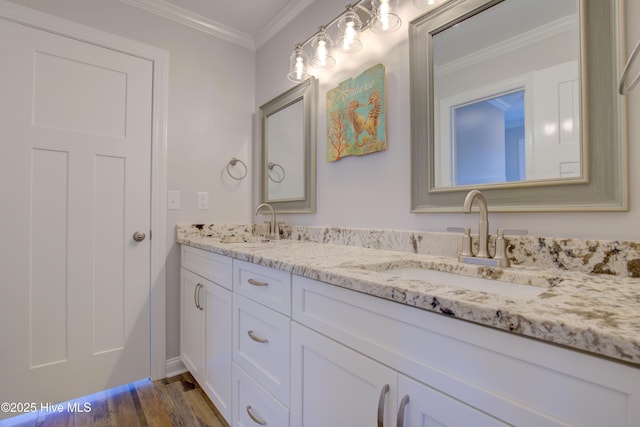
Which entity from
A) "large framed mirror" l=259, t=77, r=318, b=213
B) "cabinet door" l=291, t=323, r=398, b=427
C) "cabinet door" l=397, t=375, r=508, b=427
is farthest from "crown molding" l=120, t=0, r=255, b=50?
"cabinet door" l=397, t=375, r=508, b=427

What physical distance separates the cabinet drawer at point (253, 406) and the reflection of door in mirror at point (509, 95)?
1.00 metres

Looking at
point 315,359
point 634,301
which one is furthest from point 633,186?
point 315,359

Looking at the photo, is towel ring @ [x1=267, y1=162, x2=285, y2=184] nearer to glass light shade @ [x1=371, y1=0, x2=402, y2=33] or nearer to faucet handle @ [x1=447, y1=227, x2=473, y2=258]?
glass light shade @ [x1=371, y1=0, x2=402, y2=33]

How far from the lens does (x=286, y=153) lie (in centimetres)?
207

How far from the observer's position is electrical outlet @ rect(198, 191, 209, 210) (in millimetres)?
2135

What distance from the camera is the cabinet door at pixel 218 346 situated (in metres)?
1.39

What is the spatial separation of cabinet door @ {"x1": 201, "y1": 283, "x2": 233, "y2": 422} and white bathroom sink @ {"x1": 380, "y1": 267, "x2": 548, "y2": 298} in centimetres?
79

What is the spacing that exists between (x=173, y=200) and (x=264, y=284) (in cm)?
121

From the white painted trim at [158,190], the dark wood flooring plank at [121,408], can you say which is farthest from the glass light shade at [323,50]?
the dark wood flooring plank at [121,408]

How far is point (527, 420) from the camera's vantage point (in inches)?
18.9

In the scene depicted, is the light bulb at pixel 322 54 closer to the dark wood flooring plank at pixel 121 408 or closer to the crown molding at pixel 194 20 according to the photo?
the crown molding at pixel 194 20

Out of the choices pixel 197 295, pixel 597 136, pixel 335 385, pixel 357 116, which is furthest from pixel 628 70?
pixel 197 295

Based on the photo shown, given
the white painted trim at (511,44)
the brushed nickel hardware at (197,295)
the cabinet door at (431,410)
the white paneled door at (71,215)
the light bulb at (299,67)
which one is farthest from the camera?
the light bulb at (299,67)

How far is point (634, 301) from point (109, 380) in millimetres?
2289
